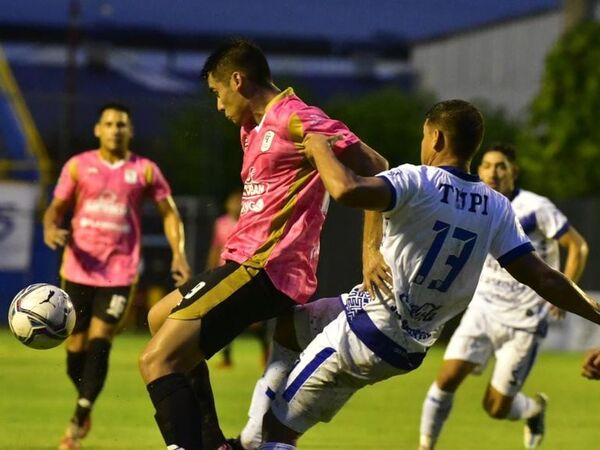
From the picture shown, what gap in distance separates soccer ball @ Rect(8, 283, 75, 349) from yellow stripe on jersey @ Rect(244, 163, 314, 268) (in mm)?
1524

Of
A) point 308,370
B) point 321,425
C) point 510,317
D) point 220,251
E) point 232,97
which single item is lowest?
point 220,251

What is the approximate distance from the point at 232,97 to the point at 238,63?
0.55 ft

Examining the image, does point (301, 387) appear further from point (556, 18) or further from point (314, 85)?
point (314, 85)

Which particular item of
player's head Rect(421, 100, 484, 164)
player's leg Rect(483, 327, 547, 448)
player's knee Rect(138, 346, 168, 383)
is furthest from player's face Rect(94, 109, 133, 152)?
player's head Rect(421, 100, 484, 164)

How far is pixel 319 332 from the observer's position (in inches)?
311

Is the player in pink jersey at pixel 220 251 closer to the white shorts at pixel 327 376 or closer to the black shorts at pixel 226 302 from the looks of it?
the black shorts at pixel 226 302

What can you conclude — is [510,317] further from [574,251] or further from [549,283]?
[549,283]

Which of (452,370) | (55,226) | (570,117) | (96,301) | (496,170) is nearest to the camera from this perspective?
(452,370)

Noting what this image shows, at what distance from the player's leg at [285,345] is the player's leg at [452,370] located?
7.69 feet

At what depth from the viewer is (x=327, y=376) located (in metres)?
7.05

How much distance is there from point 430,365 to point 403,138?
16634 mm

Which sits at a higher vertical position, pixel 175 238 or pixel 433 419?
pixel 175 238

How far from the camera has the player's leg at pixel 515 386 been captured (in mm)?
10977

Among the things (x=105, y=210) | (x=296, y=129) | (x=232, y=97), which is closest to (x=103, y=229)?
(x=105, y=210)
